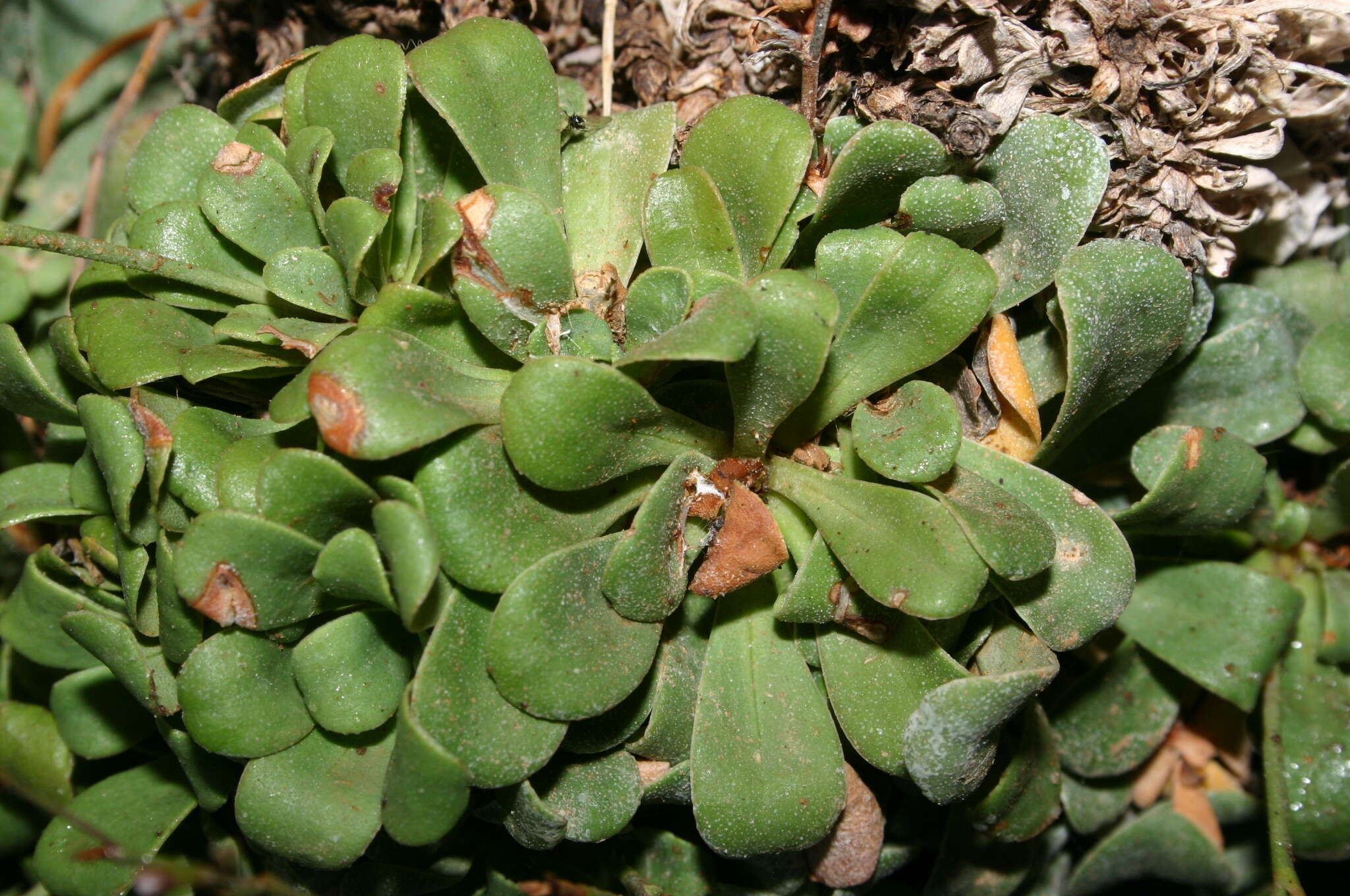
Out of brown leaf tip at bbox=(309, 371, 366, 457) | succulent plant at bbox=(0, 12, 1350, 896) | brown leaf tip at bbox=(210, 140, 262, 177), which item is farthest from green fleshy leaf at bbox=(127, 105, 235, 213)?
brown leaf tip at bbox=(309, 371, 366, 457)

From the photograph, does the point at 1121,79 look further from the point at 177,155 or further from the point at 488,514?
the point at 177,155

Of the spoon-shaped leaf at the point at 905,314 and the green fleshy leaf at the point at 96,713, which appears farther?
the green fleshy leaf at the point at 96,713

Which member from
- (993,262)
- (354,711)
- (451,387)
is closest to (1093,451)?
(993,262)

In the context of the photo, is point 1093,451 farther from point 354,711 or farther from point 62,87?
point 62,87

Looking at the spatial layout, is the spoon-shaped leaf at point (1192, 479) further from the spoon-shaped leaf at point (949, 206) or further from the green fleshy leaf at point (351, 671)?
the green fleshy leaf at point (351, 671)

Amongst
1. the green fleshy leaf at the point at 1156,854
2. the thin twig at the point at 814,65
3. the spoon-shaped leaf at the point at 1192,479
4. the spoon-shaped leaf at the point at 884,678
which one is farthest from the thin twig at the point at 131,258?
the green fleshy leaf at the point at 1156,854

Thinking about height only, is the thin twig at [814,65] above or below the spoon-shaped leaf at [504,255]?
above

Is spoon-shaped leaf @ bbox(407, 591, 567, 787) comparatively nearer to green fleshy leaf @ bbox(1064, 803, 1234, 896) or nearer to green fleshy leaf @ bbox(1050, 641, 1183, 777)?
green fleshy leaf @ bbox(1050, 641, 1183, 777)

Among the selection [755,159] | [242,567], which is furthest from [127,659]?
[755,159]
